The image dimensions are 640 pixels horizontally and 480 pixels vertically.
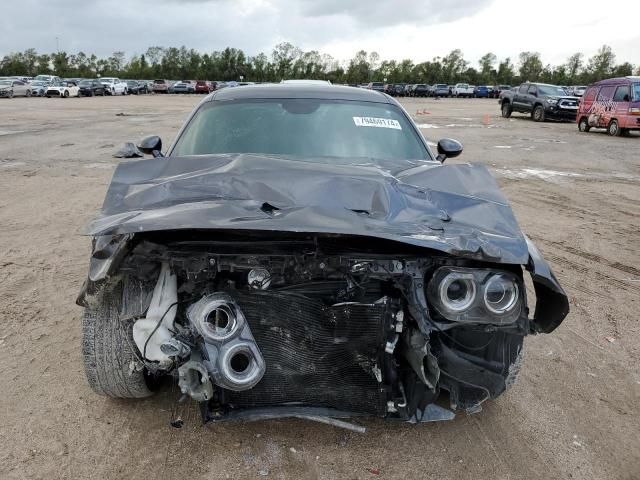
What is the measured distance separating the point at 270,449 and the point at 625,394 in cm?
216

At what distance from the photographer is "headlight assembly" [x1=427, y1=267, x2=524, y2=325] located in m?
2.28

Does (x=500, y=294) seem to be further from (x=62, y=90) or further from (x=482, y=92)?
(x=482, y=92)

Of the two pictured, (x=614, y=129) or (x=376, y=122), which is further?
(x=614, y=129)

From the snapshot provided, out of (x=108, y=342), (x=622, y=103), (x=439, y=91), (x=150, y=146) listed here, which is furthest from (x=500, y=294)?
(x=439, y=91)

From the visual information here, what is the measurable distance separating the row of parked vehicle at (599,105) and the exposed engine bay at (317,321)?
17989 mm

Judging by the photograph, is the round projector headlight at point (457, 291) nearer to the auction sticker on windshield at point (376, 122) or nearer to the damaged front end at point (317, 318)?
the damaged front end at point (317, 318)

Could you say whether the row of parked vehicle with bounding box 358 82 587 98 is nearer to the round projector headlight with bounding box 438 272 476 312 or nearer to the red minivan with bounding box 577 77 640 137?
the red minivan with bounding box 577 77 640 137

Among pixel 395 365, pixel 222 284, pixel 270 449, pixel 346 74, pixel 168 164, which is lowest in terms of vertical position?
pixel 346 74

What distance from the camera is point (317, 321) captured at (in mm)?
2418

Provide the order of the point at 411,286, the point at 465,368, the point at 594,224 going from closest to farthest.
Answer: the point at 411,286 < the point at 465,368 < the point at 594,224

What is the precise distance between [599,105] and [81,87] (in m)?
42.9

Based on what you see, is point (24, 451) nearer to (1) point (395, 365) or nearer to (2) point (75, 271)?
Answer: (1) point (395, 365)

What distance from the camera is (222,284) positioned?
238 centimetres

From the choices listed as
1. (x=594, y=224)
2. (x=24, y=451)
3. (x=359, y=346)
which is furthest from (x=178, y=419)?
(x=594, y=224)
